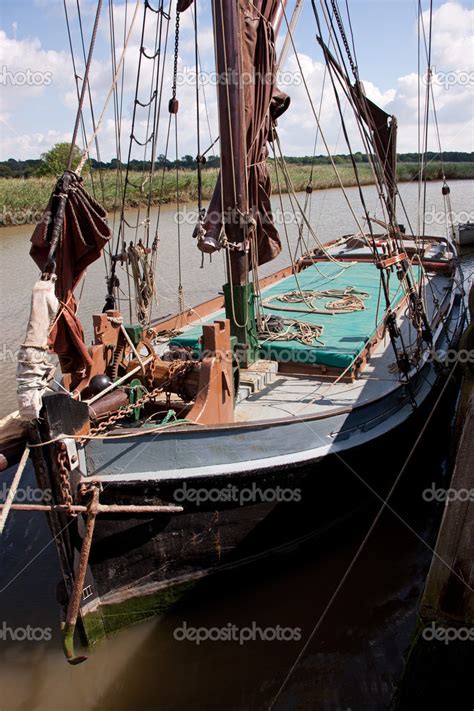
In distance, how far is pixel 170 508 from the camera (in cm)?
419

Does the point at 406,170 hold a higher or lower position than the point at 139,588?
higher

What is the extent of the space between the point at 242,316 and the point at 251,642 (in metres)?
3.17

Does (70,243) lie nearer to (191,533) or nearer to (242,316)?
(191,533)

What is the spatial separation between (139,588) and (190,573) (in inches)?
16.4

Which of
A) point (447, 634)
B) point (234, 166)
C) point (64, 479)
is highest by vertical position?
point (234, 166)

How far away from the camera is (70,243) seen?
13.2ft

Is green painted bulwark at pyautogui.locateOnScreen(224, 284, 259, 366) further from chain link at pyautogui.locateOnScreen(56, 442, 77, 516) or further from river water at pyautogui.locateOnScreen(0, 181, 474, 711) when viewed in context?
chain link at pyautogui.locateOnScreen(56, 442, 77, 516)

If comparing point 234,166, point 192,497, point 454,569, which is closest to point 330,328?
point 234,166

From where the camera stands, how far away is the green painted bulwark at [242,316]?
624 centimetres

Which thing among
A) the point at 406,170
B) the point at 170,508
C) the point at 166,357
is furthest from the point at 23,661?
the point at 406,170

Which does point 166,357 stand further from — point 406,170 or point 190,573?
point 406,170

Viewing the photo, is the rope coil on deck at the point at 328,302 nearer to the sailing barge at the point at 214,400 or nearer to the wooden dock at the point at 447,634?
the sailing barge at the point at 214,400

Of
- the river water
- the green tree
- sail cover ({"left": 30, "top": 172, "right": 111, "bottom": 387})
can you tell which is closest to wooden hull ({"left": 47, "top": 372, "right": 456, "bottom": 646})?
the river water

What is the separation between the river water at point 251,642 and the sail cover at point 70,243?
2381 mm
